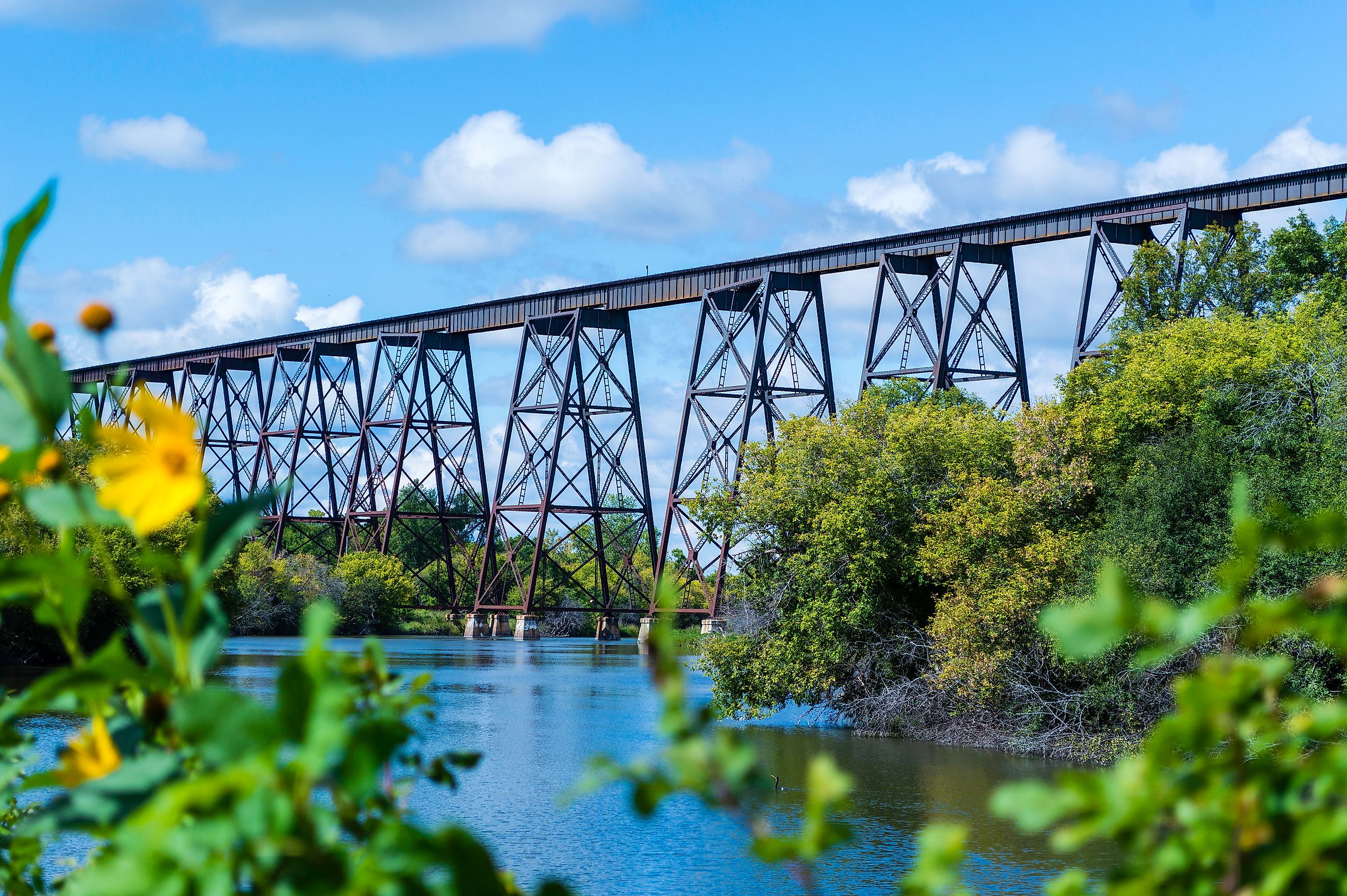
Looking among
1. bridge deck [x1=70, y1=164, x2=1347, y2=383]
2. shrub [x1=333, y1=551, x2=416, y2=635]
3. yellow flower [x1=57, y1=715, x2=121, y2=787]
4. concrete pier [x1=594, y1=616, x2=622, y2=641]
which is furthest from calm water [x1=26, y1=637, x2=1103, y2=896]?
shrub [x1=333, y1=551, x2=416, y2=635]

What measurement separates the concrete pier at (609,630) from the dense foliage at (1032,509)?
94.7 feet

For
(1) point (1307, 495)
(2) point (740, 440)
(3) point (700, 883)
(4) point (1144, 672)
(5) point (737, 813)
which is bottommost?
(3) point (700, 883)

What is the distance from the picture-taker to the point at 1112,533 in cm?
1909

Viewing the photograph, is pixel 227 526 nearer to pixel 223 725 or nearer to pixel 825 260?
pixel 223 725

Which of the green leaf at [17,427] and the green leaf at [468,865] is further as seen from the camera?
the green leaf at [17,427]

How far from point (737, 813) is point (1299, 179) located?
32.7m

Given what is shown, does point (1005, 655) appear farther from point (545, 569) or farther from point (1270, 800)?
point (545, 569)

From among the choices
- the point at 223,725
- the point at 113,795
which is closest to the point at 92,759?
the point at 113,795

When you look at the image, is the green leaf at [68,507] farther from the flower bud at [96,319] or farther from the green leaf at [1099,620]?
the green leaf at [1099,620]

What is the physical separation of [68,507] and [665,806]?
53.4ft

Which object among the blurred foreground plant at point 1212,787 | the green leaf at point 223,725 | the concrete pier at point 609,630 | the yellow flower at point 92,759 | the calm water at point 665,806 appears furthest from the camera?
the concrete pier at point 609,630

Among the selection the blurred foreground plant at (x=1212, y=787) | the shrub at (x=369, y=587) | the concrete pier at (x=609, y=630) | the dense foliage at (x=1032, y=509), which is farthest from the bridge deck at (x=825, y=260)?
the blurred foreground plant at (x=1212, y=787)

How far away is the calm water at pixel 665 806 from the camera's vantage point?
12984 millimetres

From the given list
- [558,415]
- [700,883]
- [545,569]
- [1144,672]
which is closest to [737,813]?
[700,883]
